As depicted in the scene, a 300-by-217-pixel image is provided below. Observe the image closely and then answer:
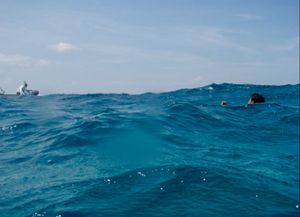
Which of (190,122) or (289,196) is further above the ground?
(190,122)

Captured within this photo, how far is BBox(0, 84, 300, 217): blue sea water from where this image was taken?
8.98m

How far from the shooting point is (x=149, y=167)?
11195mm

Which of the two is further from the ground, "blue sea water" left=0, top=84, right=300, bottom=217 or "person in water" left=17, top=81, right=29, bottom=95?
"person in water" left=17, top=81, right=29, bottom=95

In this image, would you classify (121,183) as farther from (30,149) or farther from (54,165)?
(30,149)

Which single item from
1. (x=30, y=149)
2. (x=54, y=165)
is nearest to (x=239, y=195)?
(x=54, y=165)

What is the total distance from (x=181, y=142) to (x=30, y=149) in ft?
19.0

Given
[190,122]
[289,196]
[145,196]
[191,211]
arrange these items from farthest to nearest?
1. [190,122]
2. [289,196]
3. [145,196]
4. [191,211]

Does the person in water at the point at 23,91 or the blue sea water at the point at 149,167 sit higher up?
the person in water at the point at 23,91

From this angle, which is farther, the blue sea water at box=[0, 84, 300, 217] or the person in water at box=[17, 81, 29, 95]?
the person in water at box=[17, 81, 29, 95]

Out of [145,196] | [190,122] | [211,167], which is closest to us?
[145,196]

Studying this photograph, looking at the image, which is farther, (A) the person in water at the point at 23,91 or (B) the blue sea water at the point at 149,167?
(A) the person in water at the point at 23,91

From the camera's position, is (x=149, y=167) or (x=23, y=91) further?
(x=23, y=91)

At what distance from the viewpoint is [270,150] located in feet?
47.8

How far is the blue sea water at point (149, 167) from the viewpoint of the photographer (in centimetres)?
898
